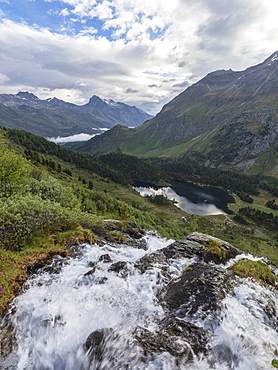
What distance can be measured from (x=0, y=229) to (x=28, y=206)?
2828mm

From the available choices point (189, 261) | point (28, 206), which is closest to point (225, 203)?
point (189, 261)

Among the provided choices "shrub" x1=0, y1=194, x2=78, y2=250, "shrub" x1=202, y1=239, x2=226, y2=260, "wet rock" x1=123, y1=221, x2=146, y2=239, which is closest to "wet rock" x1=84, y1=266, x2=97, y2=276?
"shrub" x1=0, y1=194, x2=78, y2=250

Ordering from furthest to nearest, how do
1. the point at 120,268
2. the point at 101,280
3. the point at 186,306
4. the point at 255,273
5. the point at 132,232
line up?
1. the point at 132,232
2. the point at 255,273
3. the point at 120,268
4. the point at 101,280
5. the point at 186,306

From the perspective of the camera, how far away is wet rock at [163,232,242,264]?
760 inches

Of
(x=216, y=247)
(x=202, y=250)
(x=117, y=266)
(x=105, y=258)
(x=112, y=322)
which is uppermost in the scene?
(x=112, y=322)

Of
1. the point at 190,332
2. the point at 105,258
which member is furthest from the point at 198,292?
the point at 105,258

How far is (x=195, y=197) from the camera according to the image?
16138 cm

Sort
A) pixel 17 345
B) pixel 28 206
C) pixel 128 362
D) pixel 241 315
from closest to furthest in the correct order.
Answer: pixel 128 362, pixel 17 345, pixel 241 315, pixel 28 206

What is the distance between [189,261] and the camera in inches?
702

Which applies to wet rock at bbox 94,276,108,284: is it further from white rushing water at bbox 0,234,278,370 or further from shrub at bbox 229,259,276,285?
shrub at bbox 229,259,276,285

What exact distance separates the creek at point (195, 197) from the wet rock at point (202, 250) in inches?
4156

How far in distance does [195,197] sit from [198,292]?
6200 inches

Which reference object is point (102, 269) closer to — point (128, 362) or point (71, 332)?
point (71, 332)

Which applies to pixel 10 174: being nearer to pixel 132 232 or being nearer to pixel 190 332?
pixel 132 232
